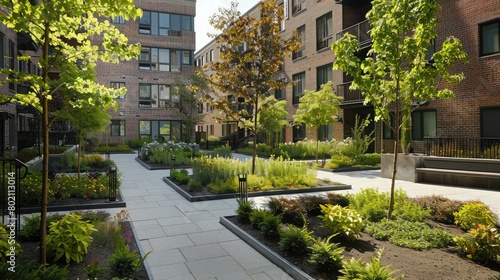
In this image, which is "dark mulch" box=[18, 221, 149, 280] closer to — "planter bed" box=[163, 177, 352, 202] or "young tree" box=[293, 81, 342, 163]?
"planter bed" box=[163, 177, 352, 202]

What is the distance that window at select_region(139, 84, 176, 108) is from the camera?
37.6 meters

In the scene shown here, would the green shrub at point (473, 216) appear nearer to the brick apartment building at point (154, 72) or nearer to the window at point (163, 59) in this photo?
the brick apartment building at point (154, 72)

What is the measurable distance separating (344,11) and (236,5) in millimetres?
14919

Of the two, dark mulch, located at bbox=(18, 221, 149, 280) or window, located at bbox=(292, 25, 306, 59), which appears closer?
dark mulch, located at bbox=(18, 221, 149, 280)

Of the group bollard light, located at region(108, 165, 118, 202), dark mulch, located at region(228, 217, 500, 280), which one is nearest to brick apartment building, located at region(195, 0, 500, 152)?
dark mulch, located at region(228, 217, 500, 280)

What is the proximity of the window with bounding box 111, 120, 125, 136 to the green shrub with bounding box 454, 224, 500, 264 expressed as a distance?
36.3 metres

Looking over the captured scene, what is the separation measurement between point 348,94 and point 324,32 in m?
6.72

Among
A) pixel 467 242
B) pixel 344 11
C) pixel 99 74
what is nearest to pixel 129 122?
pixel 99 74

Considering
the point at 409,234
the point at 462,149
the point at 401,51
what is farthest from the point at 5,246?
the point at 462,149

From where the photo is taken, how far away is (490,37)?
15.7m

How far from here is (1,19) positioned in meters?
3.83

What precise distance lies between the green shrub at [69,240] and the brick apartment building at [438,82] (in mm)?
9025

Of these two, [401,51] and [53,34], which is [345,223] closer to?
[401,51]

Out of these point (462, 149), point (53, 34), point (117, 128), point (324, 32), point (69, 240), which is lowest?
point (69, 240)
